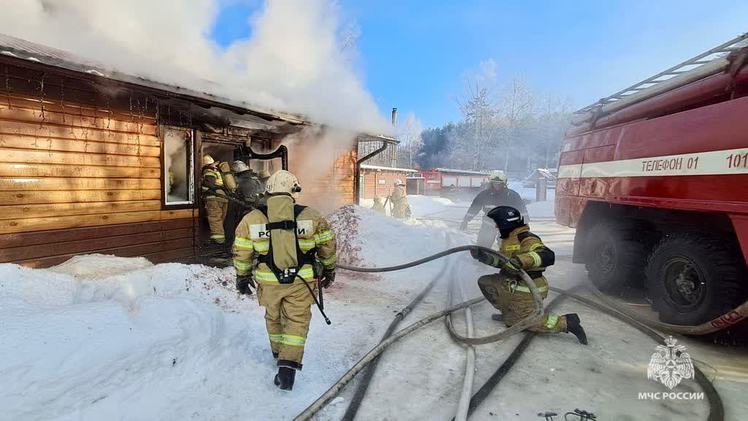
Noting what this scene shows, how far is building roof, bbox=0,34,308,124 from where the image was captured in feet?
11.3

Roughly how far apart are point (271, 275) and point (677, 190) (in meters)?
4.14

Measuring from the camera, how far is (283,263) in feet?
9.28

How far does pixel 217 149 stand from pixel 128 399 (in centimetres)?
734

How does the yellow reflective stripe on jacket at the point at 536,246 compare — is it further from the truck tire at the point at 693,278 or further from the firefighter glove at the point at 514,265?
the truck tire at the point at 693,278

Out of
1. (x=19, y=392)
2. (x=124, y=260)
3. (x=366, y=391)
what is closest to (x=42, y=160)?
(x=124, y=260)

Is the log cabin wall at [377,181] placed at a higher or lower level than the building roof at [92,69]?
A: lower

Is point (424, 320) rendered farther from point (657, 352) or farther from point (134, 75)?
point (134, 75)

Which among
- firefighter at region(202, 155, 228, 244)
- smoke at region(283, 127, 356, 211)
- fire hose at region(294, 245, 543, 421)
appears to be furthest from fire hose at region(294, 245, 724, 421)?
smoke at region(283, 127, 356, 211)

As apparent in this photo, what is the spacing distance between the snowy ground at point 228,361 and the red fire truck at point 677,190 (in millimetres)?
685

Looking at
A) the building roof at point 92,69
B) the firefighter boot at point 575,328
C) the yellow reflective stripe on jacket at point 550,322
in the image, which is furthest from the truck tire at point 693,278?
the building roof at point 92,69

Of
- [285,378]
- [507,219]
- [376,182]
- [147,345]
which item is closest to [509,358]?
[507,219]

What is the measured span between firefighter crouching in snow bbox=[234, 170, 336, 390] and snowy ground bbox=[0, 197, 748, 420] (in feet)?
1.06

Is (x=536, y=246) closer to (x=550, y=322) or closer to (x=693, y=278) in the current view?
(x=550, y=322)

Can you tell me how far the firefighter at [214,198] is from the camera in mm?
6246
